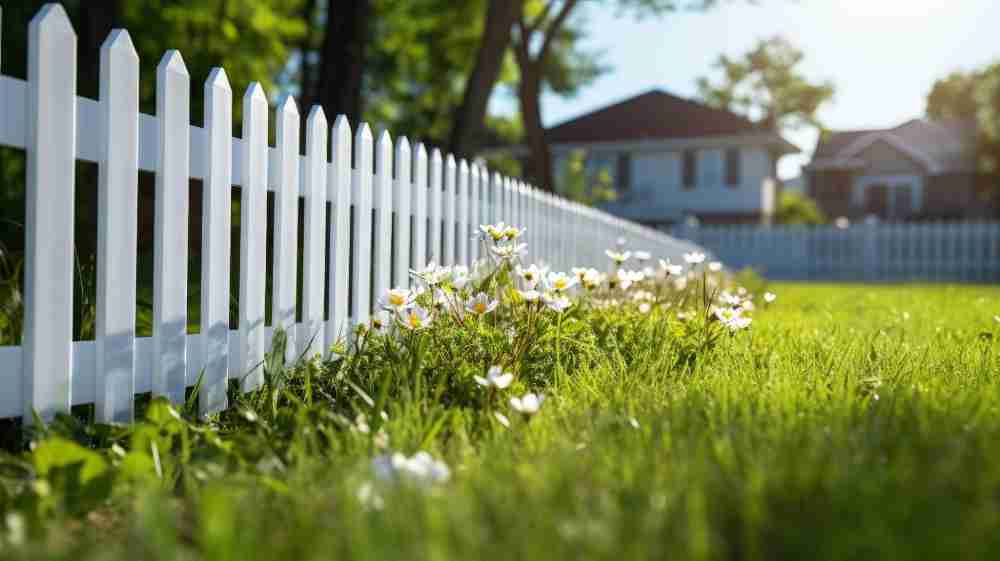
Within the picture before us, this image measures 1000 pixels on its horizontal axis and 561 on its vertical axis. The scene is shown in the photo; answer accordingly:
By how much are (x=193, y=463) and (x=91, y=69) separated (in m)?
5.42

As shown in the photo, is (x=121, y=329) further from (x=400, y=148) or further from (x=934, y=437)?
(x=934, y=437)

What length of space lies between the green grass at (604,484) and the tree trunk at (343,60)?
20.1 feet

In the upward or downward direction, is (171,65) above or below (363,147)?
above

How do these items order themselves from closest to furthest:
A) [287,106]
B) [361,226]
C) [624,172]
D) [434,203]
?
[287,106]
[361,226]
[434,203]
[624,172]

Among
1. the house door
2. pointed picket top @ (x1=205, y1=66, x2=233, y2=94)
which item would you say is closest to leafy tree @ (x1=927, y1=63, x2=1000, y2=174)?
the house door

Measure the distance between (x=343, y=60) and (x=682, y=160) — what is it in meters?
23.3

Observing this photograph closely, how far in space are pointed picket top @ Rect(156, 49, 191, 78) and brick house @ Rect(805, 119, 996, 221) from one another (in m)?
39.9

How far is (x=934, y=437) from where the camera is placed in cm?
188

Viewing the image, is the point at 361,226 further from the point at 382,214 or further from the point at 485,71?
the point at 485,71

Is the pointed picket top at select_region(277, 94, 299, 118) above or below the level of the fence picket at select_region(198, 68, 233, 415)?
above

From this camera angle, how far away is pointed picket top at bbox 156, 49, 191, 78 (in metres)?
2.61

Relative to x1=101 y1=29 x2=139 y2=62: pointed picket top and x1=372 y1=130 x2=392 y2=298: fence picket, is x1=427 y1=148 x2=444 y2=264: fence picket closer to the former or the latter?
x1=372 y1=130 x2=392 y2=298: fence picket

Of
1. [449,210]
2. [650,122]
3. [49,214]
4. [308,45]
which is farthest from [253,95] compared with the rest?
[650,122]

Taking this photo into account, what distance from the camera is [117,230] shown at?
8.04 ft
